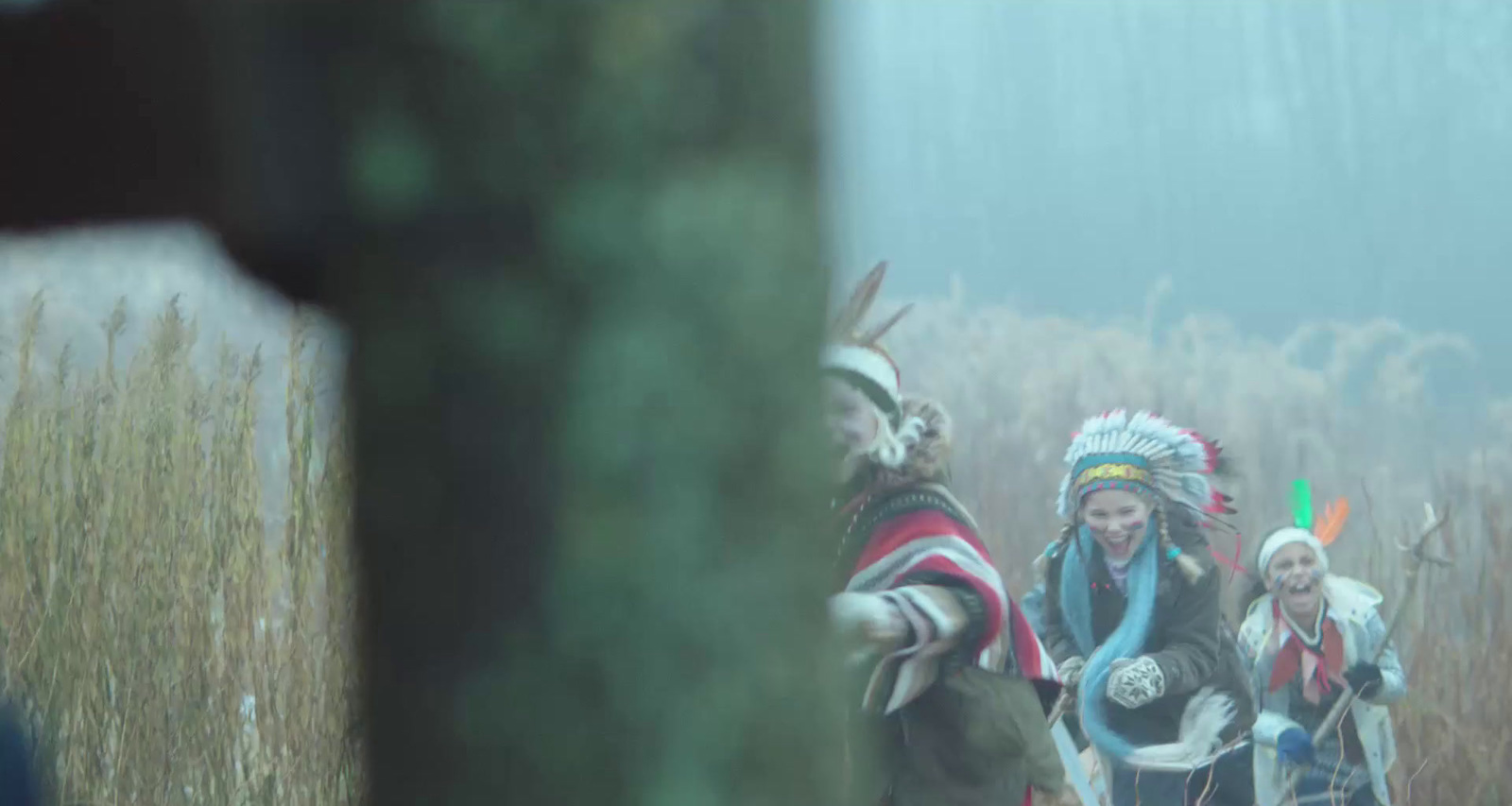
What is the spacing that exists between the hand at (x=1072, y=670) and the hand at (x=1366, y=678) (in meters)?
0.46

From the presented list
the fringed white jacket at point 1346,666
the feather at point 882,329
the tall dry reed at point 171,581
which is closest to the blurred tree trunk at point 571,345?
the tall dry reed at point 171,581

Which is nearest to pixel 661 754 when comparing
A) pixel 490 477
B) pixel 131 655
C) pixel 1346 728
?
pixel 490 477

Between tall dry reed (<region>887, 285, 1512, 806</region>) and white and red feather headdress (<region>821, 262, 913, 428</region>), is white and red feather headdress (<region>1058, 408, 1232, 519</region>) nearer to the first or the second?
tall dry reed (<region>887, 285, 1512, 806</region>)

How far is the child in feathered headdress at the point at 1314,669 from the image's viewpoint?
267 centimetres

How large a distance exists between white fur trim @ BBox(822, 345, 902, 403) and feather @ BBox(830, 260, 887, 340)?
4 centimetres

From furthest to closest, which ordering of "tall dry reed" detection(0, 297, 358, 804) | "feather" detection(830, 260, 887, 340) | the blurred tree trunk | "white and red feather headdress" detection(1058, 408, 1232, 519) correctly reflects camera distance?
"white and red feather headdress" detection(1058, 408, 1232, 519) → "feather" detection(830, 260, 887, 340) → "tall dry reed" detection(0, 297, 358, 804) → the blurred tree trunk

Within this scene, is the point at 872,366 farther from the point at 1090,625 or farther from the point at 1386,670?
the point at 1386,670

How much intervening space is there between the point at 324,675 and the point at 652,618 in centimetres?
79

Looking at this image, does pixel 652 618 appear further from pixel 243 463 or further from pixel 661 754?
pixel 243 463

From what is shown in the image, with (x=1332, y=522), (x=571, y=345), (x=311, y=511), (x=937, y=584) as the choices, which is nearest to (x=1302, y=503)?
(x=1332, y=522)

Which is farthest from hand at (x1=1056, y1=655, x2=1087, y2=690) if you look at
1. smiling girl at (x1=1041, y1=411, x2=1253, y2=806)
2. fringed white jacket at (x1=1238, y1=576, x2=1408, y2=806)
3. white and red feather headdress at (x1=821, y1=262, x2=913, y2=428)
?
white and red feather headdress at (x1=821, y1=262, x2=913, y2=428)

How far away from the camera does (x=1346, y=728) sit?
2680 millimetres

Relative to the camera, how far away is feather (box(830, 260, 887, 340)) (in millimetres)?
2633

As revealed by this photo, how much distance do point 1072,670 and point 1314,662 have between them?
42 centimetres
